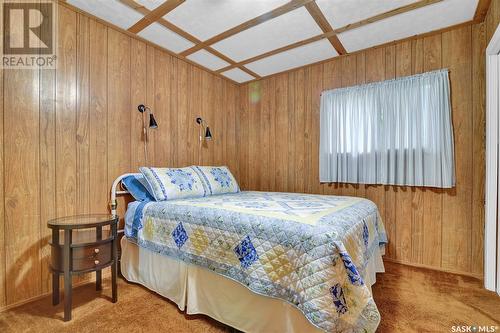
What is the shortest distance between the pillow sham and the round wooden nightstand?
458 mm

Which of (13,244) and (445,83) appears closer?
(13,244)

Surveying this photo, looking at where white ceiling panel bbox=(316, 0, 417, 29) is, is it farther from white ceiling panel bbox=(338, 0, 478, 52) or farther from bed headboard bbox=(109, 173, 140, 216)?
bed headboard bbox=(109, 173, 140, 216)

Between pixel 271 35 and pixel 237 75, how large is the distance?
1183 millimetres

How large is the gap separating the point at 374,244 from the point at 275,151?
1.96m

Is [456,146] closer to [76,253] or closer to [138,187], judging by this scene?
[138,187]

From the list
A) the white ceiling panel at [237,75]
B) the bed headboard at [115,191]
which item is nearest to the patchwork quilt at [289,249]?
the bed headboard at [115,191]

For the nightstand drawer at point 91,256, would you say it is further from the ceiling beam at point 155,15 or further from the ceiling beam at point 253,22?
the ceiling beam at point 253,22

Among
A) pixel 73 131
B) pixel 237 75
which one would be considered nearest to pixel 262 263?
pixel 73 131

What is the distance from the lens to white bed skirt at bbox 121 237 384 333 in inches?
53.2

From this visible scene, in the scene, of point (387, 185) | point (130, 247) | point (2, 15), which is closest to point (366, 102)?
point (387, 185)

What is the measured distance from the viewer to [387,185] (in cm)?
272

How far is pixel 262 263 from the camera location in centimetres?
139

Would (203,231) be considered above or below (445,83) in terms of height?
below

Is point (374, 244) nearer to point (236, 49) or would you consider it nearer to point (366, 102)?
point (366, 102)
